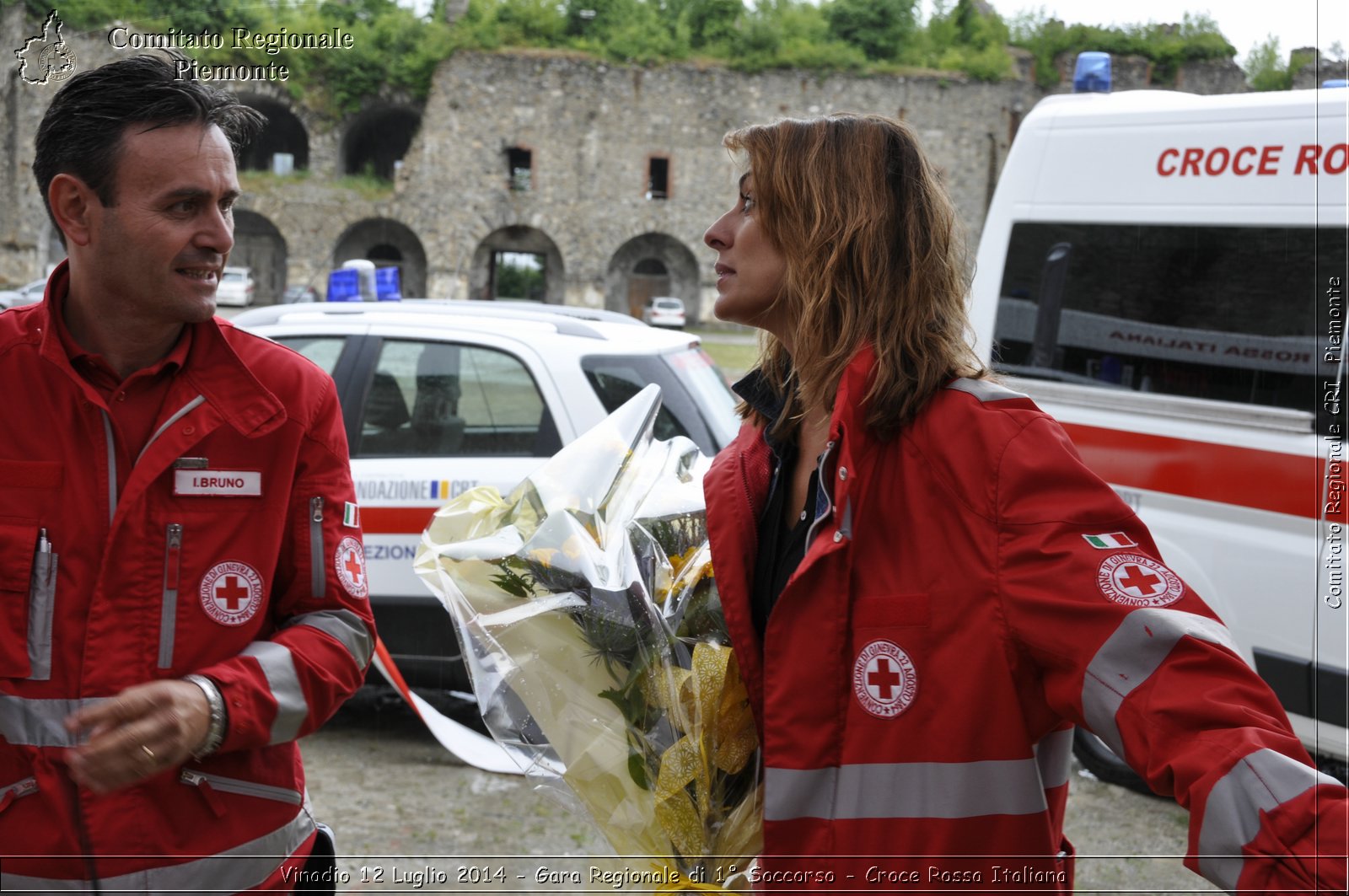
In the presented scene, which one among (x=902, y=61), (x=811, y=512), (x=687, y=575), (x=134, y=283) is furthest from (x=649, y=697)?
(x=902, y=61)

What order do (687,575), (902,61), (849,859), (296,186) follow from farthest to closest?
(902,61) → (296,186) → (687,575) → (849,859)

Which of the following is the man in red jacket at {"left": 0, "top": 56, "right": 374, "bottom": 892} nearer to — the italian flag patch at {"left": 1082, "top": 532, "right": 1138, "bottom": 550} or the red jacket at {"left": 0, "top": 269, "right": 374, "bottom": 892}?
the red jacket at {"left": 0, "top": 269, "right": 374, "bottom": 892}

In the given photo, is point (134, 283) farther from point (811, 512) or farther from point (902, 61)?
point (902, 61)

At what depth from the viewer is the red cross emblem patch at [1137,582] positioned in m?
1.37

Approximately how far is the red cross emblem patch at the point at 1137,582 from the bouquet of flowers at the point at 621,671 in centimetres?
56

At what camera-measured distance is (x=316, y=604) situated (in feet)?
6.28

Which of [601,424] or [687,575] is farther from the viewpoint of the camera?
[601,424]

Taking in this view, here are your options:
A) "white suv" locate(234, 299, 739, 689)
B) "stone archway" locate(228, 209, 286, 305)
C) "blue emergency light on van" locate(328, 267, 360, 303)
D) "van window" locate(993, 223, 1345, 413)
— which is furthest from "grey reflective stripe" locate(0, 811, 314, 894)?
"stone archway" locate(228, 209, 286, 305)

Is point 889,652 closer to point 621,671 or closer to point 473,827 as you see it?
point 621,671

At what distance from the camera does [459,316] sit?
5.27 metres

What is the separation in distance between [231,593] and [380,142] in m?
44.0

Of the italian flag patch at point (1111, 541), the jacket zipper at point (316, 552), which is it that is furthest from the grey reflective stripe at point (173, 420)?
the italian flag patch at point (1111, 541)

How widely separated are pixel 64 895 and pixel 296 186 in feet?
126

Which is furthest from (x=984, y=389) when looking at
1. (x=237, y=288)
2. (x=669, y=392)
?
(x=237, y=288)
